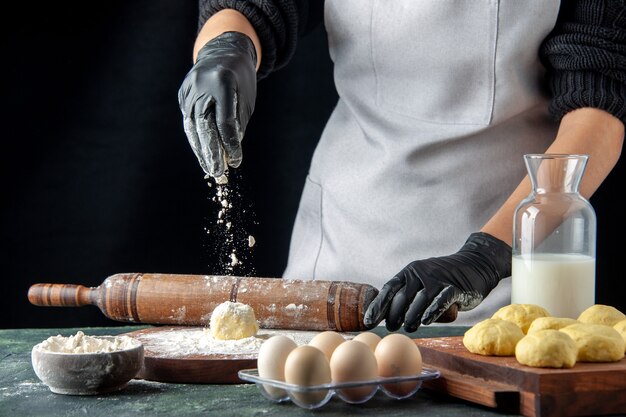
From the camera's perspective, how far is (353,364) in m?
1.17

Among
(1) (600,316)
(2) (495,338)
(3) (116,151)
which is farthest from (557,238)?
(3) (116,151)

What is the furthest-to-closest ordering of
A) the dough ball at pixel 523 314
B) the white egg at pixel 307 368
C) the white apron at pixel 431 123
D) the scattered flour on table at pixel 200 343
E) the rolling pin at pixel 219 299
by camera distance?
the white apron at pixel 431 123 < the rolling pin at pixel 219 299 < the scattered flour on table at pixel 200 343 < the dough ball at pixel 523 314 < the white egg at pixel 307 368

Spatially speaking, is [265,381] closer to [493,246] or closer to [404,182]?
[493,246]

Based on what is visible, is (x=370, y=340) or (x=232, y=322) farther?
(x=232, y=322)

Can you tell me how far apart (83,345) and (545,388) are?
0.66 m

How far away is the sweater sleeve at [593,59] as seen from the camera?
6.52ft

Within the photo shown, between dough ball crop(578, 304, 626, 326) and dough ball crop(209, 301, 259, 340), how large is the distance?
565 mm

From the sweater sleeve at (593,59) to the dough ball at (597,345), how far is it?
35.1 inches

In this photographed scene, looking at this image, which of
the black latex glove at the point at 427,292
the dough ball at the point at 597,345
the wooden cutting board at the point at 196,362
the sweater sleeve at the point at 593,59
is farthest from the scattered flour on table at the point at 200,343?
the sweater sleeve at the point at 593,59

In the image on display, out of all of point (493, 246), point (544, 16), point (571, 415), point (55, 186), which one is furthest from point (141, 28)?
point (571, 415)

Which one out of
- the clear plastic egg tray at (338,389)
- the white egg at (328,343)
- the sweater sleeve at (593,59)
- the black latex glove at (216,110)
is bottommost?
the clear plastic egg tray at (338,389)

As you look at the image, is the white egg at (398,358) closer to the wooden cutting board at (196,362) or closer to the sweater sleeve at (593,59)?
the wooden cutting board at (196,362)

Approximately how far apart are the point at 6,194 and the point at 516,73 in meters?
1.63

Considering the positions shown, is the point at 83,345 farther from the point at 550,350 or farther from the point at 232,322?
the point at 550,350
